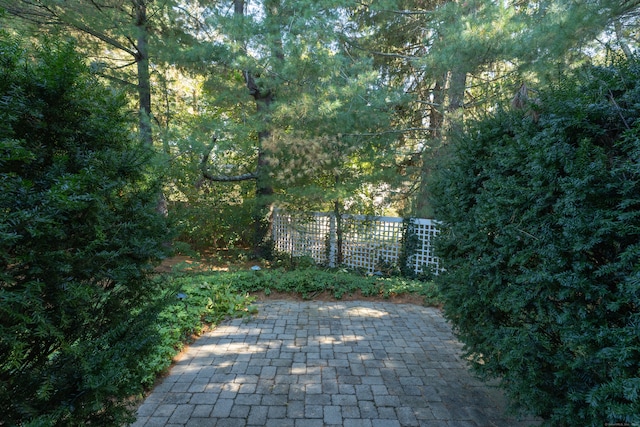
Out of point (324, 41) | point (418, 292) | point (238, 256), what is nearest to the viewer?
point (418, 292)

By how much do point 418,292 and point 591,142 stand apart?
425 centimetres

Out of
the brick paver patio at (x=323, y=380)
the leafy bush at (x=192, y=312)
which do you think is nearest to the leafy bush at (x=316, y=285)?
the leafy bush at (x=192, y=312)

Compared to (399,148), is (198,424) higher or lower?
lower

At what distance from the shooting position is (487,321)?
2412 millimetres

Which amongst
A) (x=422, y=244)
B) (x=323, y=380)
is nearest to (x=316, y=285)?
(x=422, y=244)

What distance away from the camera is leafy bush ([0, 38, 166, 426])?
127cm

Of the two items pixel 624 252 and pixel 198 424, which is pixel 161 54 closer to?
pixel 198 424

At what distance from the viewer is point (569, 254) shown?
164 cm

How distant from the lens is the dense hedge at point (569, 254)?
4.61 feet

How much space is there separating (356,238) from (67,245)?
6.53 meters

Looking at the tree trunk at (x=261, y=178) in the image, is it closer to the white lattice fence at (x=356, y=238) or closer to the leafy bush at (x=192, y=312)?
the white lattice fence at (x=356, y=238)

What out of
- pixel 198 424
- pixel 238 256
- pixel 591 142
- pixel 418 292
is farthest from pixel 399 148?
pixel 198 424

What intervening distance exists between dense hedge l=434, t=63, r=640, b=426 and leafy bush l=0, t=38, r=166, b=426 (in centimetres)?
217

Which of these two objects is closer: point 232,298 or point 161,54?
point 232,298
